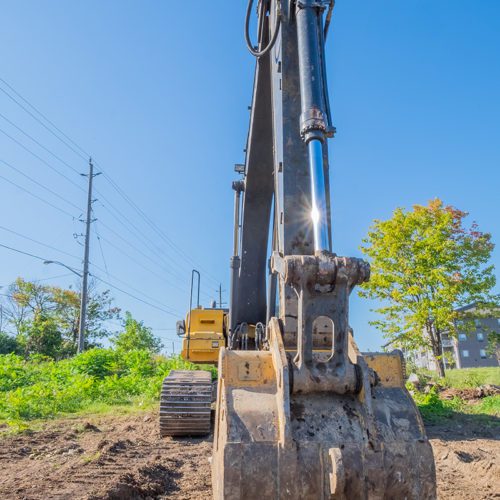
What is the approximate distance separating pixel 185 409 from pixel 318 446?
4.68 meters

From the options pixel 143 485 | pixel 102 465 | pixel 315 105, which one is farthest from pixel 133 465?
pixel 315 105

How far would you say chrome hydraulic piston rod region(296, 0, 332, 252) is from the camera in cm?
296

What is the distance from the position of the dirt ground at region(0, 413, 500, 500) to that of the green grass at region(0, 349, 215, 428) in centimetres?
183

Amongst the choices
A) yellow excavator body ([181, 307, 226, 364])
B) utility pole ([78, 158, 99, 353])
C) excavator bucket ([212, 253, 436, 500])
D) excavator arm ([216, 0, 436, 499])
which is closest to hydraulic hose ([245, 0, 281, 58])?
excavator arm ([216, 0, 436, 499])

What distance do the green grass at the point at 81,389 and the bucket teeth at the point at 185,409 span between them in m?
3.13

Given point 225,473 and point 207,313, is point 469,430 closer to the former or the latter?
point 207,313

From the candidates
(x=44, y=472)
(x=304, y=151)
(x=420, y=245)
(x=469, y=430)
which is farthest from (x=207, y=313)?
(x=420, y=245)

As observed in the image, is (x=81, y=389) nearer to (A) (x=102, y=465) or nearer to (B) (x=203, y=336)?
(B) (x=203, y=336)

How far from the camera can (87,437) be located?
7281mm

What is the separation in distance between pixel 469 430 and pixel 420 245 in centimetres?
968

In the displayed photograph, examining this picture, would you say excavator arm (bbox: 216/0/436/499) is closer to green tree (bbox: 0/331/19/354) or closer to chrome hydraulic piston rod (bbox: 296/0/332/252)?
chrome hydraulic piston rod (bbox: 296/0/332/252)

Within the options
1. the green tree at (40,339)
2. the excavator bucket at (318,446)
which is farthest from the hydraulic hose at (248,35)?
the green tree at (40,339)

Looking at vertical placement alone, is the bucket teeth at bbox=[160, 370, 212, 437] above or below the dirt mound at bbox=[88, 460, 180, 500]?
above

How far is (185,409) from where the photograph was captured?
21.5 ft
